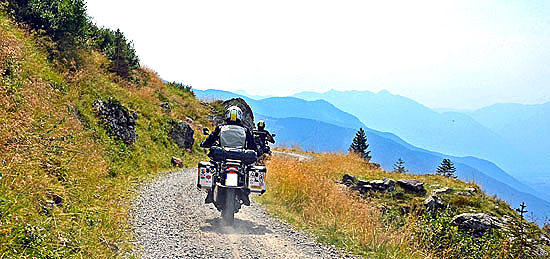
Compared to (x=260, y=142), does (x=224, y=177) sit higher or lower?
lower

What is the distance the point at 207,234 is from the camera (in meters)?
7.95

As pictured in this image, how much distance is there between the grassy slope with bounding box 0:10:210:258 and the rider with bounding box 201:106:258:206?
8.76ft

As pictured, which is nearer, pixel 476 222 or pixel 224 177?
pixel 224 177

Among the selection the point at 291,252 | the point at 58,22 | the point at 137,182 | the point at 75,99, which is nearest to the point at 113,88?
the point at 58,22

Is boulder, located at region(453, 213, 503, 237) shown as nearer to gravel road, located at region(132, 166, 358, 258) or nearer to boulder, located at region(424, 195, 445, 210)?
boulder, located at region(424, 195, 445, 210)

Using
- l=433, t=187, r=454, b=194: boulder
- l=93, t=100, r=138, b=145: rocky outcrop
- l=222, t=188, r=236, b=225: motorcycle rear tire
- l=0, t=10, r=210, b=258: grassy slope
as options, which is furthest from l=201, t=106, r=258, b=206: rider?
l=433, t=187, r=454, b=194: boulder

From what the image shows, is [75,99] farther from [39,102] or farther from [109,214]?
[109,214]

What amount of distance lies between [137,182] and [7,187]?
8.23 metres

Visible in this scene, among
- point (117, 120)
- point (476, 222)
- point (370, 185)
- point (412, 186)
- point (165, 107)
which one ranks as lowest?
point (476, 222)

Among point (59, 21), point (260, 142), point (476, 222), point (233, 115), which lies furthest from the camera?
point (59, 21)

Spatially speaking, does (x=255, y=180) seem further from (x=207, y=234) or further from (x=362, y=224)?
(x=362, y=224)

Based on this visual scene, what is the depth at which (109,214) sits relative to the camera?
7336mm

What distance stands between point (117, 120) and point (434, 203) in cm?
1528

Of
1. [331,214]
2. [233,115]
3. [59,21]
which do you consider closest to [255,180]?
[233,115]
